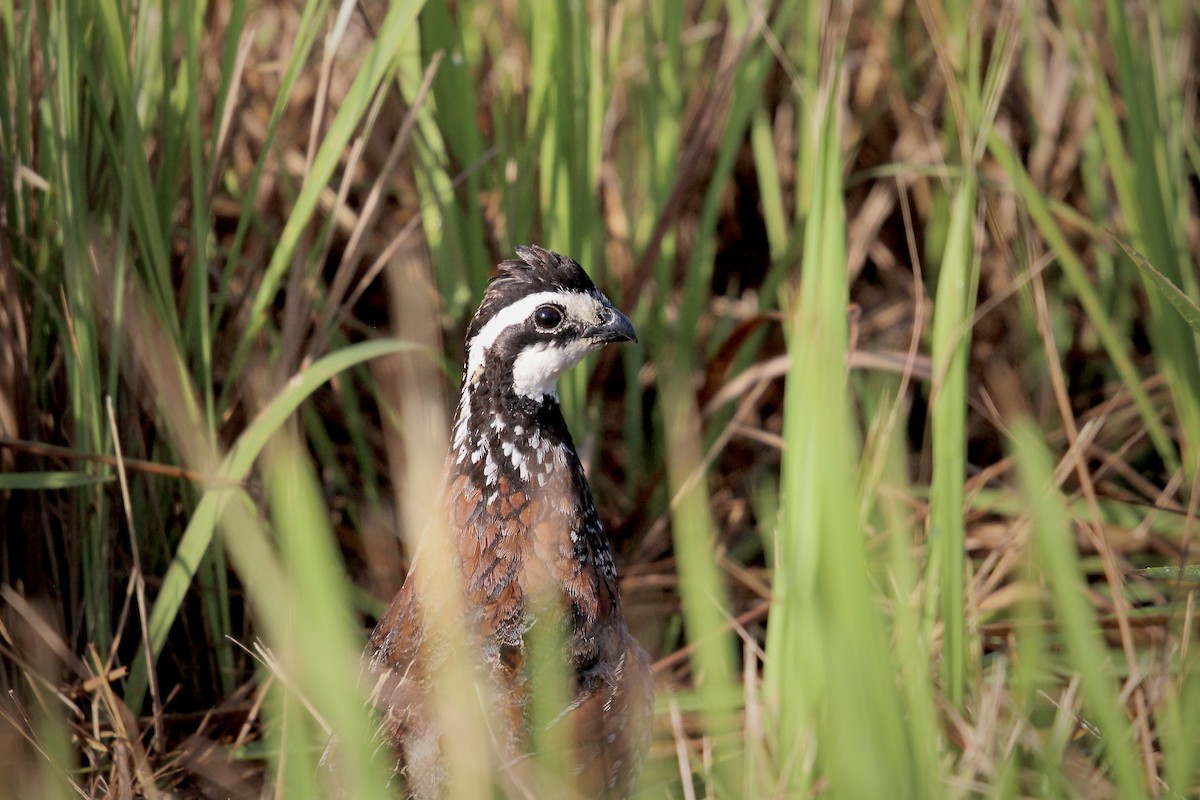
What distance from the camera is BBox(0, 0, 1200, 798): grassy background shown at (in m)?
2.19

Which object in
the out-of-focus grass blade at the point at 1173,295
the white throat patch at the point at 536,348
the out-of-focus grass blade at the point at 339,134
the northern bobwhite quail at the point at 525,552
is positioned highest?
the out-of-focus grass blade at the point at 339,134

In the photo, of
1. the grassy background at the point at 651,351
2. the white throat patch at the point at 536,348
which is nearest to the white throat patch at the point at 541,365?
the white throat patch at the point at 536,348

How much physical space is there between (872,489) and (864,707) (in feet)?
4.07

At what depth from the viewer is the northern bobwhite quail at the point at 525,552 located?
232 centimetres

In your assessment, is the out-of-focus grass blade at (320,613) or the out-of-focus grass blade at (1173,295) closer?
the out-of-focus grass blade at (320,613)

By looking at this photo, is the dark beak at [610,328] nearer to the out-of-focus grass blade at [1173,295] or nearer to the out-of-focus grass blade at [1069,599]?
the out-of-focus grass blade at [1173,295]

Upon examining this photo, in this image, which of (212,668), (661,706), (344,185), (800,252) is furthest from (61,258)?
(800,252)

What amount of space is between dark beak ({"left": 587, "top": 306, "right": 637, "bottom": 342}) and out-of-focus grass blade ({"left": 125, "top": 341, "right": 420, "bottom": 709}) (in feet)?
1.13

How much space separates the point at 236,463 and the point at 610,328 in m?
0.77

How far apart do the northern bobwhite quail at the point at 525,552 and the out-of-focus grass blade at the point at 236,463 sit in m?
0.21

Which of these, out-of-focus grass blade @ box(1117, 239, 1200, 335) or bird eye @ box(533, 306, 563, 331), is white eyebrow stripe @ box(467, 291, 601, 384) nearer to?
bird eye @ box(533, 306, 563, 331)

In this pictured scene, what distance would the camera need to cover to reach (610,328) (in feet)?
8.32

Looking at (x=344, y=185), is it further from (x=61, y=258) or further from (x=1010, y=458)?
(x=1010, y=458)

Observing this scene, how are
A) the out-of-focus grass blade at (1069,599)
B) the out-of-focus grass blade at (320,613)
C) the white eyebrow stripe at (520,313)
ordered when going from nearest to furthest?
the out-of-focus grass blade at (320,613) → the out-of-focus grass blade at (1069,599) → the white eyebrow stripe at (520,313)
